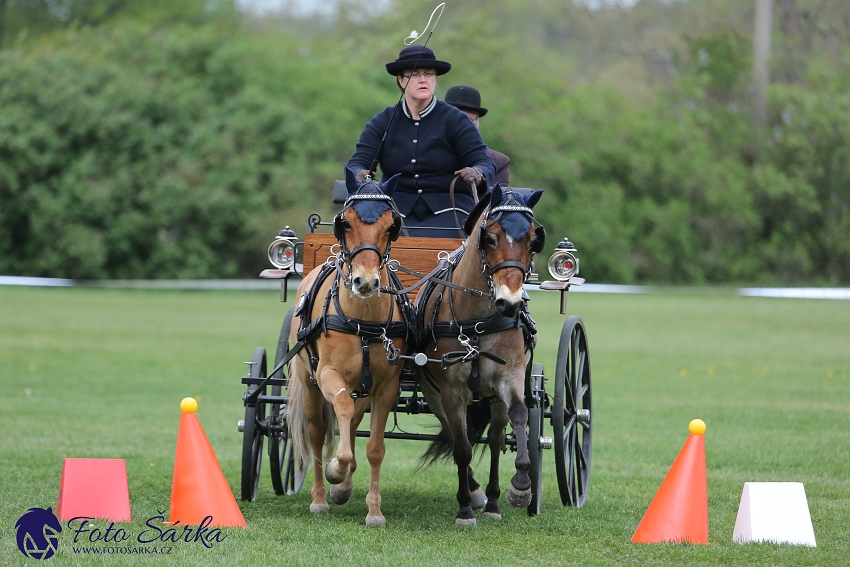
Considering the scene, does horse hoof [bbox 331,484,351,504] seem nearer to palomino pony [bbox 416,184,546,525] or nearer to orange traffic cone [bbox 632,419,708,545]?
palomino pony [bbox 416,184,546,525]

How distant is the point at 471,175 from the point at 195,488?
2.53m

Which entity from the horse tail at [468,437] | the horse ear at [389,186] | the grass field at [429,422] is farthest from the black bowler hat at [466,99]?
the horse ear at [389,186]

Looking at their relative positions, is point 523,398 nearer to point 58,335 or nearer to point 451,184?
point 451,184

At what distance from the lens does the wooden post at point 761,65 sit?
38.7 m

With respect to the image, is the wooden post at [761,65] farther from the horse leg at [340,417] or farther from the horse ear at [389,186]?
the horse leg at [340,417]

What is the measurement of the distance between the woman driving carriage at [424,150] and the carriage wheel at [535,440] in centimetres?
131

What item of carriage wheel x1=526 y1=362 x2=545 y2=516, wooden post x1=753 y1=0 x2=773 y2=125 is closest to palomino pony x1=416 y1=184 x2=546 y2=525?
carriage wheel x1=526 y1=362 x2=545 y2=516

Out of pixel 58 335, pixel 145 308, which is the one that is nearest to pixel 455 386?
pixel 58 335

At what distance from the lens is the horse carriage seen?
5.79 meters

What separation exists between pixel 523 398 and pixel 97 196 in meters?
26.8

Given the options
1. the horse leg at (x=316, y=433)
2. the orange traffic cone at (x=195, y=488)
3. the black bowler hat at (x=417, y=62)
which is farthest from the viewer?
the black bowler hat at (x=417, y=62)

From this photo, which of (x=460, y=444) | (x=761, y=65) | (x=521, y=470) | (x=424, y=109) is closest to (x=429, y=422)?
(x=424, y=109)

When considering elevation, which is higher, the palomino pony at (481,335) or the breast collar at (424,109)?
the breast collar at (424,109)

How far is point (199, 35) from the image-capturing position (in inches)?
1391
